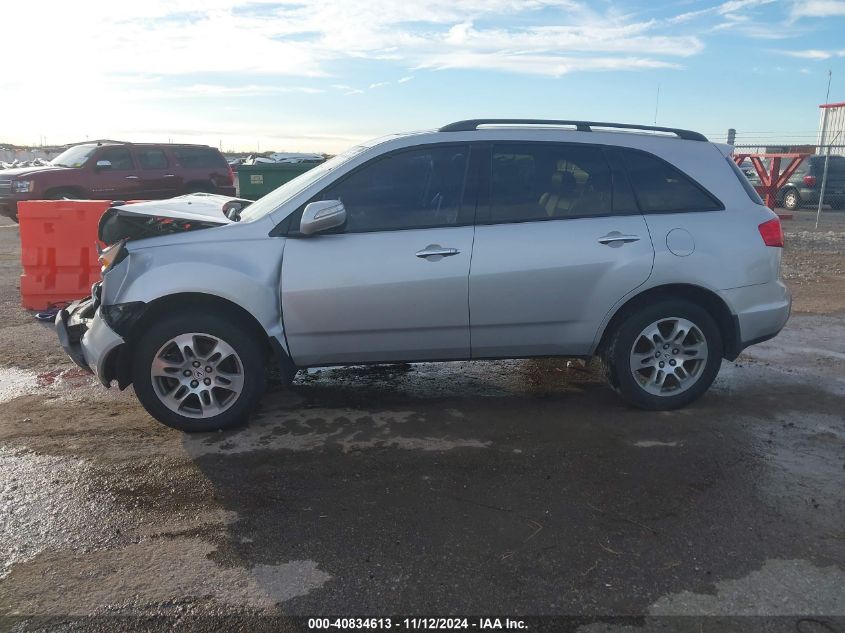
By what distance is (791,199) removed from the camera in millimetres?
20953

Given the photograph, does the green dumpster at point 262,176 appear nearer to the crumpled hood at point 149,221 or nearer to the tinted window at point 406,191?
the crumpled hood at point 149,221

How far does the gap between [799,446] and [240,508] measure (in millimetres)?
3313

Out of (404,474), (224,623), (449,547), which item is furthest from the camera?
(404,474)

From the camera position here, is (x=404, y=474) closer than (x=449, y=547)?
No

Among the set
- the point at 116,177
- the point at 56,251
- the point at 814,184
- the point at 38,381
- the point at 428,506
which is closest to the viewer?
the point at 428,506

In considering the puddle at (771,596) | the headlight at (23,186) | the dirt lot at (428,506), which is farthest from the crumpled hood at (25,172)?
the puddle at (771,596)

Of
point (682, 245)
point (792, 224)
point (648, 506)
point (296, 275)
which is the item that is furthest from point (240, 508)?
point (792, 224)

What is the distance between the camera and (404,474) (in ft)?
12.6

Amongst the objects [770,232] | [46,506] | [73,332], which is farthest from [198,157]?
[770,232]

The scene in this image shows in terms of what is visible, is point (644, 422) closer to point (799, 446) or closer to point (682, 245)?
point (799, 446)

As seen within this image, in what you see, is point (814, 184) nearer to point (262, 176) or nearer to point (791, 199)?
point (791, 199)

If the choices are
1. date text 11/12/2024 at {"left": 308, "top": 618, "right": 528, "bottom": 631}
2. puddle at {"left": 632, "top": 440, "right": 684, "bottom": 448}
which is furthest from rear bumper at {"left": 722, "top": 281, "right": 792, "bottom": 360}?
date text 11/12/2024 at {"left": 308, "top": 618, "right": 528, "bottom": 631}

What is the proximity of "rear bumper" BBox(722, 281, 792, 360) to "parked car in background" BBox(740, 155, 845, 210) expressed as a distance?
17192 mm

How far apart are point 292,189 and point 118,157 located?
13.3 metres
